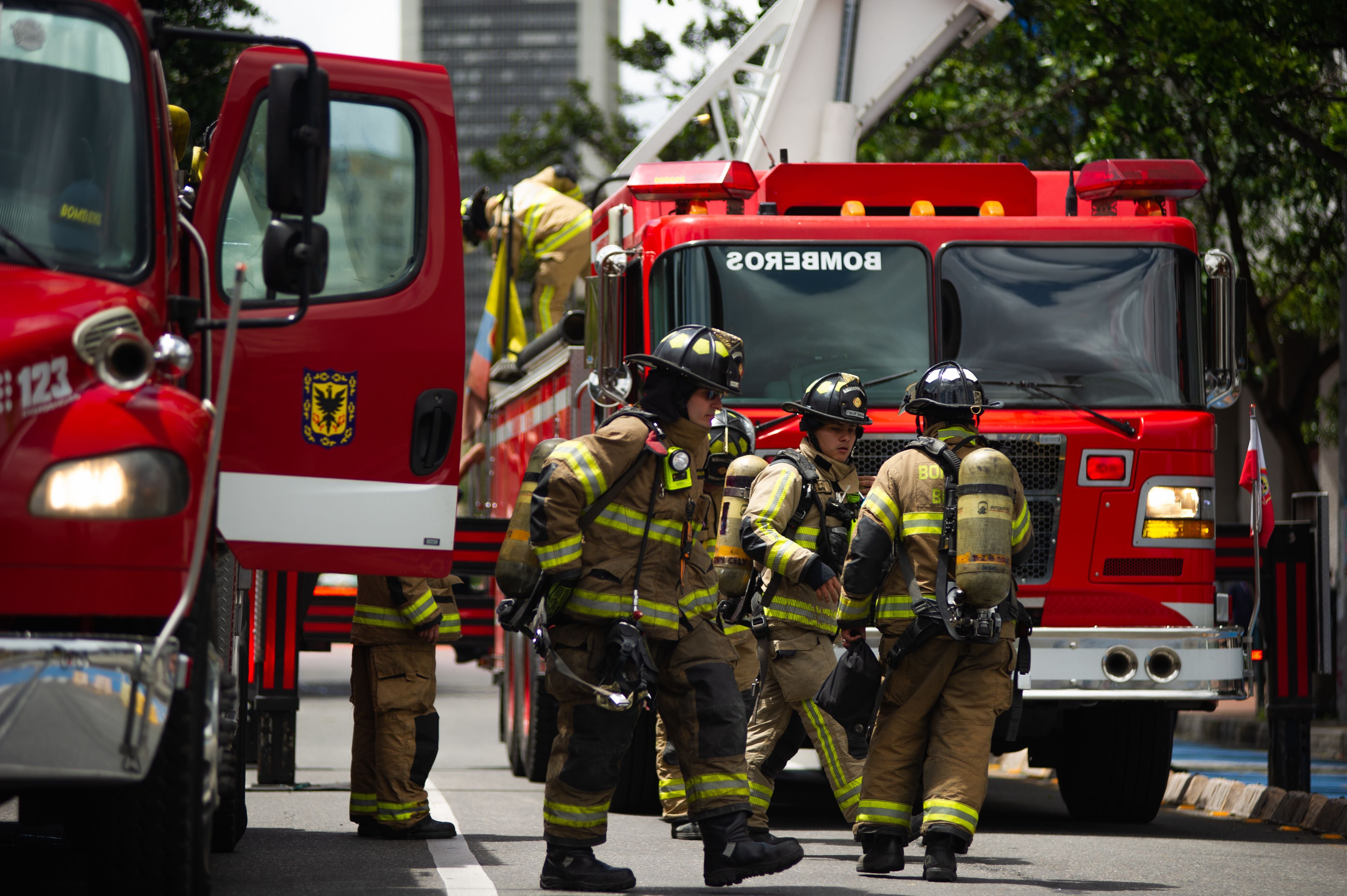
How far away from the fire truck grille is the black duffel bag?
1685 mm

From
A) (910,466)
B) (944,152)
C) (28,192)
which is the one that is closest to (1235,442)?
(944,152)

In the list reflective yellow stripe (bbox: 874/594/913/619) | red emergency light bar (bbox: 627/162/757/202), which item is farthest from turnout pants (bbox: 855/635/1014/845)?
red emergency light bar (bbox: 627/162/757/202)

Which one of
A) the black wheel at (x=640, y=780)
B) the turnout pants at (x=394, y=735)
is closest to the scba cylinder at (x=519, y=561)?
the turnout pants at (x=394, y=735)

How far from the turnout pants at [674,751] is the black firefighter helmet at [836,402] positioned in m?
1.07

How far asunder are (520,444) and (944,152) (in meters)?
8.57

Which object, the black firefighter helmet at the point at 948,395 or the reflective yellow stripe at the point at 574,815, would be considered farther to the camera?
the black firefighter helmet at the point at 948,395

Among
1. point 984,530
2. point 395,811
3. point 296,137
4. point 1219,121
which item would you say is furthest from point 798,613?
point 1219,121

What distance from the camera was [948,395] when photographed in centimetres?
754

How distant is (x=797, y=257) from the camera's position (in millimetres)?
9406

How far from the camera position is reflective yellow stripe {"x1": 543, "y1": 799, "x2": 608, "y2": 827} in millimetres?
6559

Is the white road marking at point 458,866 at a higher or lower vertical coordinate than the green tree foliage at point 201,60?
lower

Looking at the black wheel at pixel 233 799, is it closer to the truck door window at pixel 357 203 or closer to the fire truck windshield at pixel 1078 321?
the truck door window at pixel 357 203

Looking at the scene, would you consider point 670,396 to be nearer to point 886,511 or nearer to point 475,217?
point 886,511

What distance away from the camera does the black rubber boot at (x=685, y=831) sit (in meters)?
8.55
